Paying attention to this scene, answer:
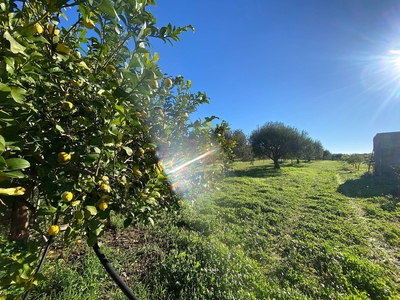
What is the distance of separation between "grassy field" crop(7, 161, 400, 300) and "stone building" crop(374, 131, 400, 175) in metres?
13.6

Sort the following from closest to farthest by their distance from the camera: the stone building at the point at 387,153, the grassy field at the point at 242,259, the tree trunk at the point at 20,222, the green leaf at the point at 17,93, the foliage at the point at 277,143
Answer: the green leaf at the point at 17,93 → the tree trunk at the point at 20,222 → the grassy field at the point at 242,259 → the stone building at the point at 387,153 → the foliage at the point at 277,143

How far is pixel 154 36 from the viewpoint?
932mm

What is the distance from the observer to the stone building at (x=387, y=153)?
1697 centimetres

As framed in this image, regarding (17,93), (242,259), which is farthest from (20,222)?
(242,259)

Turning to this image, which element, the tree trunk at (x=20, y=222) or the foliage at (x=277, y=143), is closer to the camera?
the tree trunk at (x=20, y=222)

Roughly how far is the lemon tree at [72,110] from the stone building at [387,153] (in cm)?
2258

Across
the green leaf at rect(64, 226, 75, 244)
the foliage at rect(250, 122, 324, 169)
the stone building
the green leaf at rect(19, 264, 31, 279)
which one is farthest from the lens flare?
the foliage at rect(250, 122, 324, 169)

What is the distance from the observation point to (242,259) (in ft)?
12.1

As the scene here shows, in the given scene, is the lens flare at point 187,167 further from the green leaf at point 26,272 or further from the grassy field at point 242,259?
the grassy field at point 242,259

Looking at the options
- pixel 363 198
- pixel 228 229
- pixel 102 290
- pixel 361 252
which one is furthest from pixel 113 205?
pixel 363 198

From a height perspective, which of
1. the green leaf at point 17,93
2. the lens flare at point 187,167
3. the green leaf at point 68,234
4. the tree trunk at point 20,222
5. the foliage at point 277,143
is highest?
the foliage at point 277,143

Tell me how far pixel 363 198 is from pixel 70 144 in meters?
12.5

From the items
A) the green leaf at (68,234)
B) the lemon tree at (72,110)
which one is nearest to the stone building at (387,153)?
the lemon tree at (72,110)

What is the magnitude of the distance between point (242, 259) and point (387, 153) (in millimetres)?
21767
